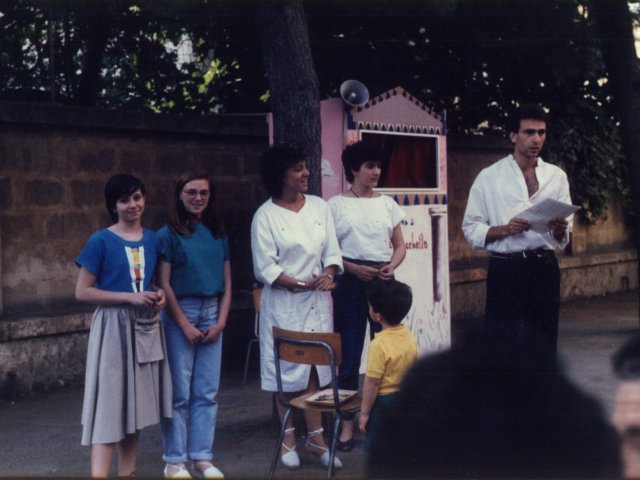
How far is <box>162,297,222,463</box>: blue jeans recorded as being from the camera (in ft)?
15.3

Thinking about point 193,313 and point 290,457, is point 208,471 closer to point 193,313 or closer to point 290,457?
point 290,457

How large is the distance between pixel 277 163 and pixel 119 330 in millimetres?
1333

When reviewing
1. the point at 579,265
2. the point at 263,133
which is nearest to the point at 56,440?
the point at 263,133

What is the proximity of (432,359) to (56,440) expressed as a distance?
477cm

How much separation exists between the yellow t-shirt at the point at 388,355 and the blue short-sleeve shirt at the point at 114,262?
3.71 ft

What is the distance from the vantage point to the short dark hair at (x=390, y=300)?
4121 millimetres

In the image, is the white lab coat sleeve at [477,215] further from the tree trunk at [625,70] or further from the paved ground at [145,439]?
the tree trunk at [625,70]

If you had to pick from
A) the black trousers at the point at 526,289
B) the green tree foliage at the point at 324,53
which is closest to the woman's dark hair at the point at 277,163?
the black trousers at the point at 526,289

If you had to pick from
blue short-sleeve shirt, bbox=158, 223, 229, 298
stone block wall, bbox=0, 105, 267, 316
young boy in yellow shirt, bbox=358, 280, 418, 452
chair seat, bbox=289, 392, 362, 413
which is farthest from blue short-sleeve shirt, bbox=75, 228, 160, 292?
stone block wall, bbox=0, 105, 267, 316

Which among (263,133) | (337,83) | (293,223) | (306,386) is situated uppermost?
(337,83)

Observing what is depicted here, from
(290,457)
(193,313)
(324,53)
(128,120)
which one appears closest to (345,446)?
(290,457)

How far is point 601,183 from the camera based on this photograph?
1310 centimetres

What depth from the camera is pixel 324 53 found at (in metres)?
9.57

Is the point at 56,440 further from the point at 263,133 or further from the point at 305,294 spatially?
the point at 263,133
